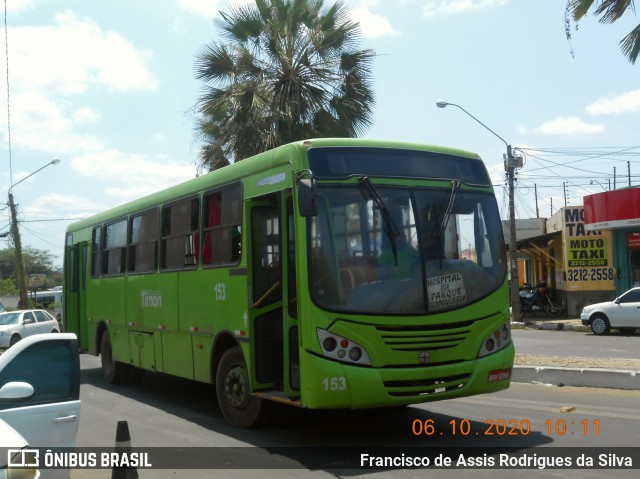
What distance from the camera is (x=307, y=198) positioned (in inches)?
305

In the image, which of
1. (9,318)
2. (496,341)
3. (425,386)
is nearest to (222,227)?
(425,386)

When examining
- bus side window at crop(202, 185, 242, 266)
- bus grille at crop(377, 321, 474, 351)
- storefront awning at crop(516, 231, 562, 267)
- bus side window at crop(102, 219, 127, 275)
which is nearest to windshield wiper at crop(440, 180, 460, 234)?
bus grille at crop(377, 321, 474, 351)

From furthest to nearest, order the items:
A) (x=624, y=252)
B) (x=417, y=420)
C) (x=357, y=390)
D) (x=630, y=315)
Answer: (x=624, y=252), (x=630, y=315), (x=417, y=420), (x=357, y=390)

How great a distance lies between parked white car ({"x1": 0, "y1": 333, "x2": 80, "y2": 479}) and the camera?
5836 mm

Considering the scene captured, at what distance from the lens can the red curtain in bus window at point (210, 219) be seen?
34.0 feet

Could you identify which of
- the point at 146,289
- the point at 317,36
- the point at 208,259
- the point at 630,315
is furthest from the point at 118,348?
the point at 630,315

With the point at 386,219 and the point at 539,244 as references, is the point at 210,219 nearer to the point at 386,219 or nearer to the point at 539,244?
the point at 386,219

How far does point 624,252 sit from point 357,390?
26474 mm

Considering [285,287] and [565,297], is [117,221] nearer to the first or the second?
[285,287]

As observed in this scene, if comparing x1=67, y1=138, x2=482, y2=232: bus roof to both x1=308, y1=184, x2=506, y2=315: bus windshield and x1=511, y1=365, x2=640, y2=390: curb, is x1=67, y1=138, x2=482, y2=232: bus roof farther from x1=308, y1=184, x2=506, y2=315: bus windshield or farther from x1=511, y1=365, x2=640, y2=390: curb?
x1=511, y1=365, x2=640, y2=390: curb

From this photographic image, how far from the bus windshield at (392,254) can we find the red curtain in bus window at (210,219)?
2.59 m

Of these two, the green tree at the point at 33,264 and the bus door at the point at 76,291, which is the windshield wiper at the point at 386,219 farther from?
the green tree at the point at 33,264

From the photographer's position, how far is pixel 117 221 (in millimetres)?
14609

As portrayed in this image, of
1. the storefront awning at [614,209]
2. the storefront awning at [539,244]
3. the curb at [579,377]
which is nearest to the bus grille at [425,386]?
the curb at [579,377]
